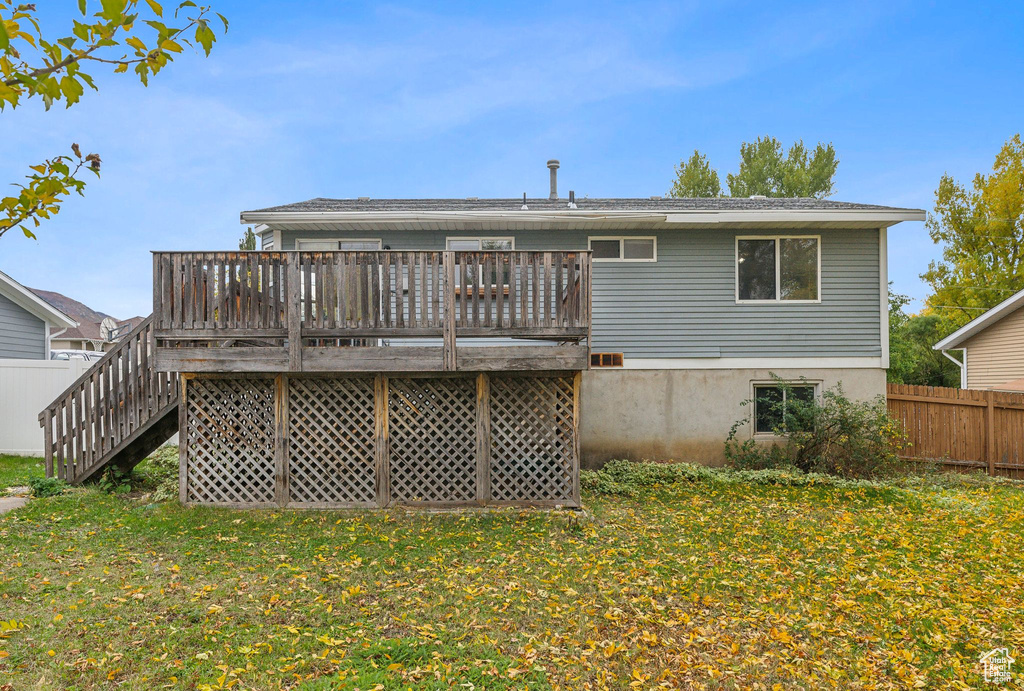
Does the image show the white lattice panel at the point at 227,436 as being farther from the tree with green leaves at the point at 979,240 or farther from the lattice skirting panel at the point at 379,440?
the tree with green leaves at the point at 979,240

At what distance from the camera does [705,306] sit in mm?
10062

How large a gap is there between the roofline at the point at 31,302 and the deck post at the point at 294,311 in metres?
10.5

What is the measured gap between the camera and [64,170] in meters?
2.50

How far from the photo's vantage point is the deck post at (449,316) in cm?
660

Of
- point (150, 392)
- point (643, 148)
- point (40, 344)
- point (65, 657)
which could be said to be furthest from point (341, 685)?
point (643, 148)

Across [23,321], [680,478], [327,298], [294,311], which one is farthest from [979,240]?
[23,321]

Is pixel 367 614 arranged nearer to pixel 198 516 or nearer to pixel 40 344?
pixel 198 516

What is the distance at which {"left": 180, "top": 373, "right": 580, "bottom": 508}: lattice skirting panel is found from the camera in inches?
281

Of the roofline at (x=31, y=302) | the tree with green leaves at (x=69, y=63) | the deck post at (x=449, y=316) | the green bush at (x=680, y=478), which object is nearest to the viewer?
the tree with green leaves at (x=69, y=63)

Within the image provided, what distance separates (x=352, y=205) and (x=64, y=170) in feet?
29.8

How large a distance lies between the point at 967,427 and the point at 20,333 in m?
20.9

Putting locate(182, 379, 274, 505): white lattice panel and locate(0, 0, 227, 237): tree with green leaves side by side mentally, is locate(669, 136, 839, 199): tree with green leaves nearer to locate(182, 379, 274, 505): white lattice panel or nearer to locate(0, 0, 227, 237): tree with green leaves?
locate(182, 379, 274, 505): white lattice panel

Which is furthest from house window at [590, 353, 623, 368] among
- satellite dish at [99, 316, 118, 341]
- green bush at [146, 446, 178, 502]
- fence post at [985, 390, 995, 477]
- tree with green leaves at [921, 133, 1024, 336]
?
tree with green leaves at [921, 133, 1024, 336]

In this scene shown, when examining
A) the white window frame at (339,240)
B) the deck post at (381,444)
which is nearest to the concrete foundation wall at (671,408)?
the deck post at (381,444)
